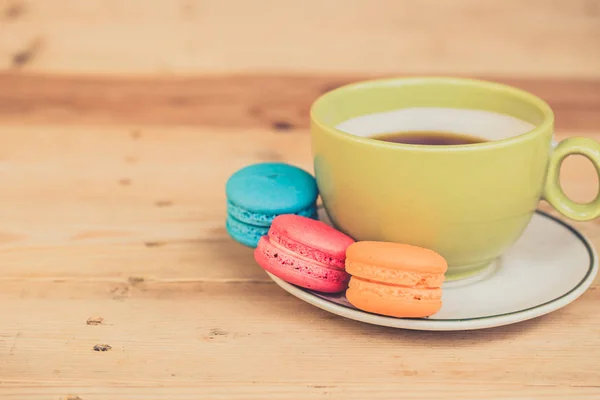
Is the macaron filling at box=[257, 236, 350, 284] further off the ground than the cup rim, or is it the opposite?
the cup rim

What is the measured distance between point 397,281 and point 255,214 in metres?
0.22

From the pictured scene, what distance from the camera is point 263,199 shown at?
85 cm

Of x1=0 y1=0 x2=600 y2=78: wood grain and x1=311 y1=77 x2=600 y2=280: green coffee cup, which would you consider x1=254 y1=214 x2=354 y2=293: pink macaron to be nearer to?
x1=311 y1=77 x2=600 y2=280: green coffee cup

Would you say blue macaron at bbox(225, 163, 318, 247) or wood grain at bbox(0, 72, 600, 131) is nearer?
blue macaron at bbox(225, 163, 318, 247)

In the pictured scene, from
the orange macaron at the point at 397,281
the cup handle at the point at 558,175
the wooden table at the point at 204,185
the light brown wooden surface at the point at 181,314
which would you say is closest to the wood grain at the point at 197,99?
the wooden table at the point at 204,185

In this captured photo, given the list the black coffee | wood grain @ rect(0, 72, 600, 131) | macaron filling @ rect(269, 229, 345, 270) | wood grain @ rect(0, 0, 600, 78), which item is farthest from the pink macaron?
wood grain @ rect(0, 0, 600, 78)

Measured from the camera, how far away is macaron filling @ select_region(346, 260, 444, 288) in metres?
0.70

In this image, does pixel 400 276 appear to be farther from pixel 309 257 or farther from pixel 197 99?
pixel 197 99

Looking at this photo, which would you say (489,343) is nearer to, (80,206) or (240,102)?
(80,206)

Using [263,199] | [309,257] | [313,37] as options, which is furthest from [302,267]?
[313,37]

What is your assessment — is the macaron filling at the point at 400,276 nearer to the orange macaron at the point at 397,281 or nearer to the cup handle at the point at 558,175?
the orange macaron at the point at 397,281

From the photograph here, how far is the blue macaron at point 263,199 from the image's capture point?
846 mm

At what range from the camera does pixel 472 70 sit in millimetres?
1714

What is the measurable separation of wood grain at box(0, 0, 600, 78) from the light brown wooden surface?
36cm
